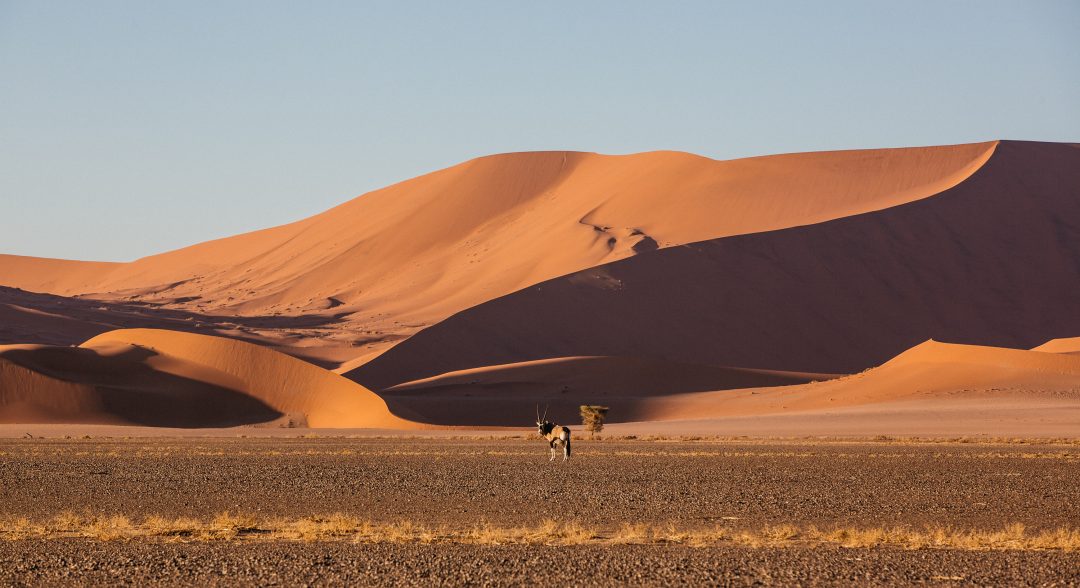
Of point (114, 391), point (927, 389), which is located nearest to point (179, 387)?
point (114, 391)

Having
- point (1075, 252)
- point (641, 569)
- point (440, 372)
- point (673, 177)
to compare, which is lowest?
point (641, 569)

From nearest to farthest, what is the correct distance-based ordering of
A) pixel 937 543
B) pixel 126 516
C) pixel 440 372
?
1. pixel 937 543
2. pixel 126 516
3. pixel 440 372

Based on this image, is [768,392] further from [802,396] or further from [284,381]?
[284,381]

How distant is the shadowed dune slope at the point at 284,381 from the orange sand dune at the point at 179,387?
0.15 feet

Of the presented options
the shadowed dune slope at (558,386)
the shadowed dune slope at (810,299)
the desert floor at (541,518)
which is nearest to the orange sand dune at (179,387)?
the shadowed dune slope at (558,386)

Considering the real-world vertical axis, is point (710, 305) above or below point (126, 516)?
above

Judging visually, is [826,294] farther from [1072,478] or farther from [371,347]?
[1072,478]

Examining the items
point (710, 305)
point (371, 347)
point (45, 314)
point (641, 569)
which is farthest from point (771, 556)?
point (45, 314)

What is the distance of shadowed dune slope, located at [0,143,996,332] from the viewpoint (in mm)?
117000

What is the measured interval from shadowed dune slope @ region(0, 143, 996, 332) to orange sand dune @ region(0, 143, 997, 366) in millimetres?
219

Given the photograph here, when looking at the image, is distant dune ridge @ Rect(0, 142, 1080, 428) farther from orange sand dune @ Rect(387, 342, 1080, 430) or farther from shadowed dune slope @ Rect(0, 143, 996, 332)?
shadowed dune slope @ Rect(0, 143, 996, 332)

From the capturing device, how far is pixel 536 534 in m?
15.8

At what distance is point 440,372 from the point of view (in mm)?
86000

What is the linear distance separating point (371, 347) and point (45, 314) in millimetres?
26679
